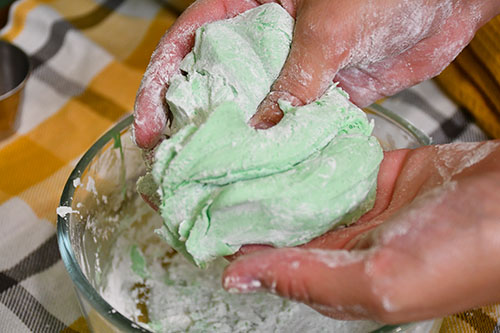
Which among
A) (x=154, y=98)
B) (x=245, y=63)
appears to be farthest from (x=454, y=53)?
(x=154, y=98)

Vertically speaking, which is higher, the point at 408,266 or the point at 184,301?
the point at 408,266

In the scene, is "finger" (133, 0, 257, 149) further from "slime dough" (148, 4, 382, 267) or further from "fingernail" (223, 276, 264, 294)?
"fingernail" (223, 276, 264, 294)

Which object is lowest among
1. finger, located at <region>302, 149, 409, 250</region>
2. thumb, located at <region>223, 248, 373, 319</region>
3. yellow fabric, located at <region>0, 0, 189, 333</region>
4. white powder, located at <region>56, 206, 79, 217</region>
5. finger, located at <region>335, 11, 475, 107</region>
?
yellow fabric, located at <region>0, 0, 189, 333</region>

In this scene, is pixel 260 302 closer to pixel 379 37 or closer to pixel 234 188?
pixel 234 188

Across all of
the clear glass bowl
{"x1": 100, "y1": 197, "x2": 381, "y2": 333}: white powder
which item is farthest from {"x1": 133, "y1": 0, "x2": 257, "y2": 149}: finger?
{"x1": 100, "y1": 197, "x2": 381, "y2": 333}: white powder

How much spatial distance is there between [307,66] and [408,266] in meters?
0.36

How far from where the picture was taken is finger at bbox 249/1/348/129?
2.73 ft

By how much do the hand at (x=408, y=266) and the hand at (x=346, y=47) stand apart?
0.86 ft

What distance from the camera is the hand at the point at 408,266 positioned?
599 mm

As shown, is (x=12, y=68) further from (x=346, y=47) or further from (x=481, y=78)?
(x=481, y=78)

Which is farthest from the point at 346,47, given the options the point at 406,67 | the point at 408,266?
the point at 408,266

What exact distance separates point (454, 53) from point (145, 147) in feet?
1.96

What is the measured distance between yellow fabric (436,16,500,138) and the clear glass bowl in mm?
407

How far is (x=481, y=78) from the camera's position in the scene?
1351 mm
